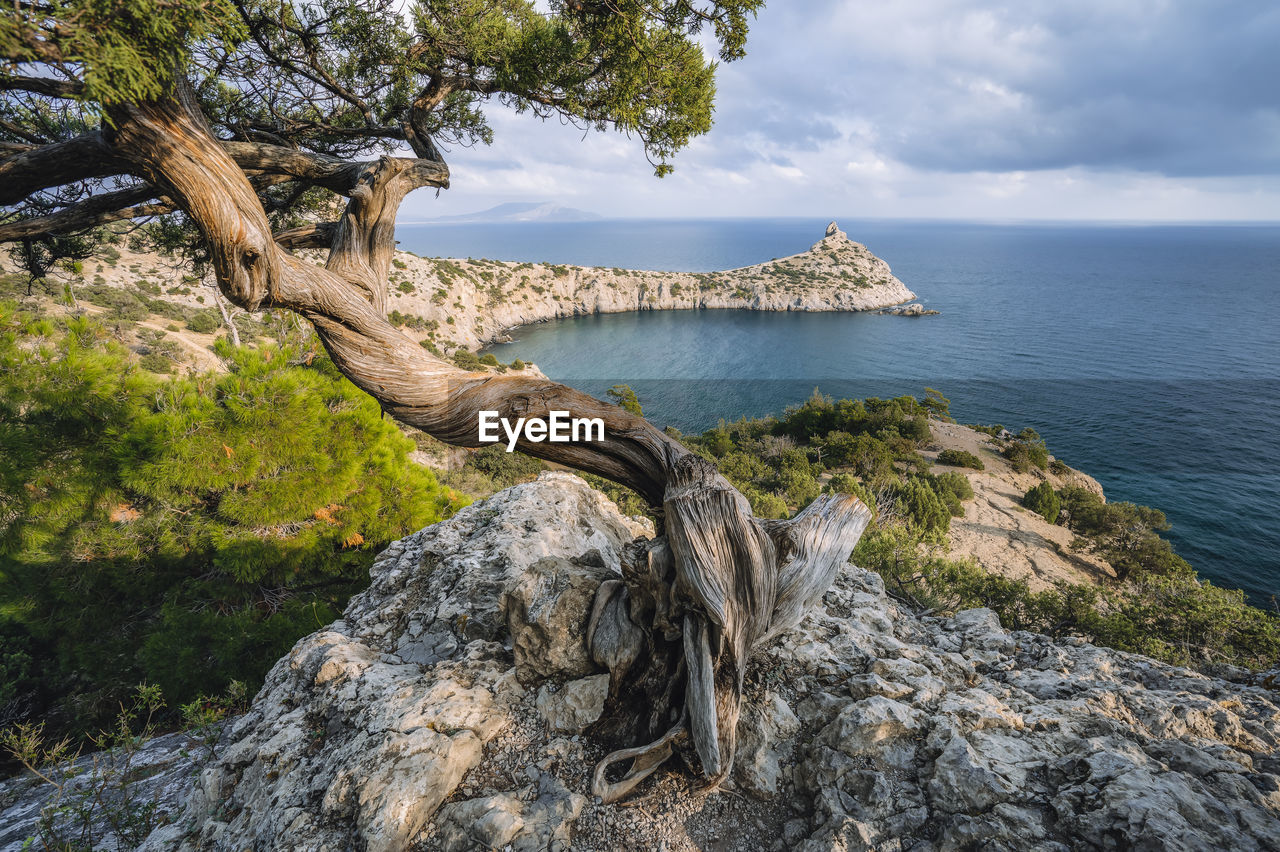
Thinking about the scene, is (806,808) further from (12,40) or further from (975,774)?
(12,40)

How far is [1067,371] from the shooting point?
161ft

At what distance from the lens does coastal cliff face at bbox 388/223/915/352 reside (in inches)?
2320

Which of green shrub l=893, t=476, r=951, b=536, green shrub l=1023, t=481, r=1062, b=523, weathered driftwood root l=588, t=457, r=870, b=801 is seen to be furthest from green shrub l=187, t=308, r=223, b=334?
green shrub l=1023, t=481, r=1062, b=523

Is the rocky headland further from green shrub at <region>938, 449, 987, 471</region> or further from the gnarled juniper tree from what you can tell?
green shrub at <region>938, 449, 987, 471</region>

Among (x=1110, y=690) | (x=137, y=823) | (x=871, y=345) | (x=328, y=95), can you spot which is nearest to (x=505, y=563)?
(x=137, y=823)

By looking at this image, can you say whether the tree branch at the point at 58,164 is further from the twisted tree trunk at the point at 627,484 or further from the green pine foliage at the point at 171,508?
the green pine foliage at the point at 171,508

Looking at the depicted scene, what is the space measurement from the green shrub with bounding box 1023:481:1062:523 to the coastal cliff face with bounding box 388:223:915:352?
51919 mm

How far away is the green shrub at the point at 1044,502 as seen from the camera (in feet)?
68.9

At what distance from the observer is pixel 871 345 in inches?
2459

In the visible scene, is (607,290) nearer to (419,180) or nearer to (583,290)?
(583,290)

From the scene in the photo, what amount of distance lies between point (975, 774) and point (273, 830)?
3.55 meters

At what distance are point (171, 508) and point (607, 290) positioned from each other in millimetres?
81140

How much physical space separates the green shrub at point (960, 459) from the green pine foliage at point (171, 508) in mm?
28833

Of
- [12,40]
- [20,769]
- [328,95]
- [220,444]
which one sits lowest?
[20,769]
